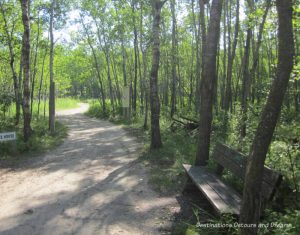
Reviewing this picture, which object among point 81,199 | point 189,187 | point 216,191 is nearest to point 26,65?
point 81,199

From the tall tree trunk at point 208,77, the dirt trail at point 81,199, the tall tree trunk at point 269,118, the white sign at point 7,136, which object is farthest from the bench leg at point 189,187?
the white sign at point 7,136

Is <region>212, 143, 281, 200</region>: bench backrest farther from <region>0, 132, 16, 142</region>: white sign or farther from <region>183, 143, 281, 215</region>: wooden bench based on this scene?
<region>0, 132, 16, 142</region>: white sign

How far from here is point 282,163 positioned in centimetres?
547

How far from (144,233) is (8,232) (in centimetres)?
207

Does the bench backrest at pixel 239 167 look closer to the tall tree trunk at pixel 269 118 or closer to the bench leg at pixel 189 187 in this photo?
the bench leg at pixel 189 187

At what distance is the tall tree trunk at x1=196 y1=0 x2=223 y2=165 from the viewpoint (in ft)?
21.8

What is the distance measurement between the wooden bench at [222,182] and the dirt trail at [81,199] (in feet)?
2.60

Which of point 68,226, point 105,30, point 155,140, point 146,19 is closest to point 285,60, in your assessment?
point 68,226

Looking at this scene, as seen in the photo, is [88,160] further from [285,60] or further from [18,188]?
[285,60]

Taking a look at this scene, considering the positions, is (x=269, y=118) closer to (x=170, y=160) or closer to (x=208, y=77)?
(x=208, y=77)

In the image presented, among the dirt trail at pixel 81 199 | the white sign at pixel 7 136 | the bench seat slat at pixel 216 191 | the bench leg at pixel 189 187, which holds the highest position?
the white sign at pixel 7 136

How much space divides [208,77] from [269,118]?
4.00m

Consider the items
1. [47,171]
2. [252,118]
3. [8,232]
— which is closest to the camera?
[8,232]

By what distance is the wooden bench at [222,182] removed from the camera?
13.2 ft
